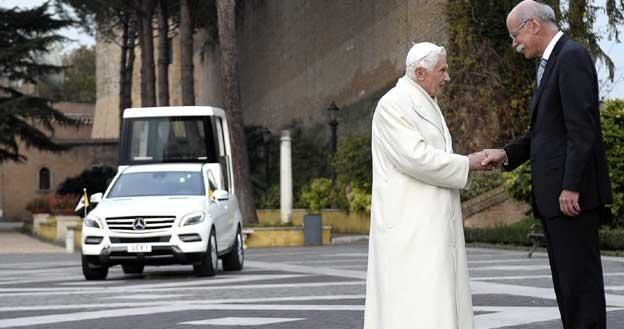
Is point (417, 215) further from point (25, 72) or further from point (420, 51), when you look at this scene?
point (25, 72)

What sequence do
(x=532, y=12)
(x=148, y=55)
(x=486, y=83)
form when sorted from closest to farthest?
(x=532, y=12) → (x=486, y=83) → (x=148, y=55)

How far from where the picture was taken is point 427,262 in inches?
247

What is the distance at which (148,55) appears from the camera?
47.1m

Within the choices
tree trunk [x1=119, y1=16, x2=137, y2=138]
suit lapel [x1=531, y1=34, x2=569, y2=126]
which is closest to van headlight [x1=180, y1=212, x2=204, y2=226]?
suit lapel [x1=531, y1=34, x2=569, y2=126]

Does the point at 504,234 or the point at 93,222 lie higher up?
the point at 93,222

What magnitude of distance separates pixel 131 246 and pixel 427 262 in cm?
1061

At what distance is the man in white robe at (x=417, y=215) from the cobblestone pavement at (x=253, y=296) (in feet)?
10.1

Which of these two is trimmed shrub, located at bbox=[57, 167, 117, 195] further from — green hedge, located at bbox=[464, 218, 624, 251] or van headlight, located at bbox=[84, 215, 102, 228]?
van headlight, located at bbox=[84, 215, 102, 228]

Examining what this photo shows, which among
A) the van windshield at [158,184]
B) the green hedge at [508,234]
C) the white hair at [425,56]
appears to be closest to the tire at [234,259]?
the van windshield at [158,184]

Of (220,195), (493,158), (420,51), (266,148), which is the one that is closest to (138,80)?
(266,148)

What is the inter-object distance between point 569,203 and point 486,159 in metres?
0.67

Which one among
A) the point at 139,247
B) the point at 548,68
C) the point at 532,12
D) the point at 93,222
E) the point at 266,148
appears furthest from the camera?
the point at 266,148

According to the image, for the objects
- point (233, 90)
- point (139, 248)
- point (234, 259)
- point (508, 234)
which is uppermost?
point (233, 90)

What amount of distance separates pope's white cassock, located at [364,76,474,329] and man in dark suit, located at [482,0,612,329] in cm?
45
